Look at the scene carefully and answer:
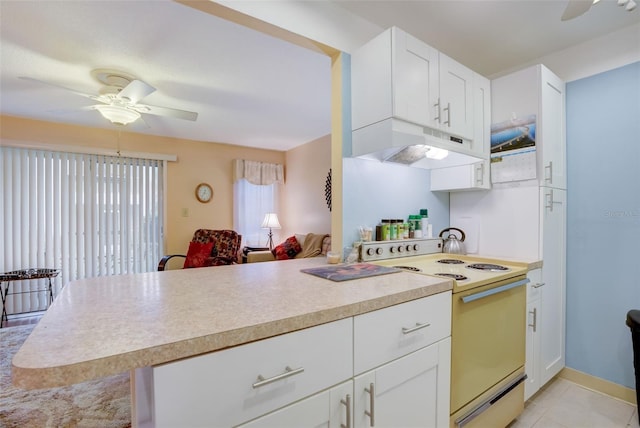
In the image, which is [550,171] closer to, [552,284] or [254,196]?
[552,284]

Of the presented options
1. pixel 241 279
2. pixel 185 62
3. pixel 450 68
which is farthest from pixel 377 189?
pixel 185 62

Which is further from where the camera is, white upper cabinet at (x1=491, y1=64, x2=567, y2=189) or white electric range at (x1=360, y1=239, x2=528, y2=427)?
white upper cabinet at (x1=491, y1=64, x2=567, y2=189)

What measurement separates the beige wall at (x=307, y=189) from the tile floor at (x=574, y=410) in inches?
118

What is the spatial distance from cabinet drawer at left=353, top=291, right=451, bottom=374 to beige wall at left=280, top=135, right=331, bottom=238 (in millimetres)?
3207

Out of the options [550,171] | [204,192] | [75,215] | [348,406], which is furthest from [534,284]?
[75,215]

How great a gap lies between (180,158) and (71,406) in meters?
3.54

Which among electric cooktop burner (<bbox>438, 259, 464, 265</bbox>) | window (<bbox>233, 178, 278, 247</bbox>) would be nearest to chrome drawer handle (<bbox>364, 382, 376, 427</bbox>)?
electric cooktop burner (<bbox>438, 259, 464, 265</bbox>)

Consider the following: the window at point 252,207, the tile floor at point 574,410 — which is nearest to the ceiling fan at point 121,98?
the window at point 252,207

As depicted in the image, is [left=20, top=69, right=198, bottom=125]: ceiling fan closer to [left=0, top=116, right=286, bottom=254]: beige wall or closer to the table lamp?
[left=0, top=116, right=286, bottom=254]: beige wall

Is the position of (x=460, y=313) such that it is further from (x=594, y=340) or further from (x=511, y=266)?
(x=594, y=340)

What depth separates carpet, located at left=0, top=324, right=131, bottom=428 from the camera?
1725 mm

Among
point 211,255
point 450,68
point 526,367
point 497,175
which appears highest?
point 450,68

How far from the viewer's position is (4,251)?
356 centimetres

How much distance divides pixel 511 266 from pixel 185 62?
108 inches
